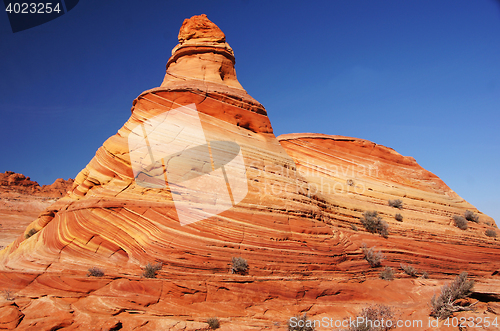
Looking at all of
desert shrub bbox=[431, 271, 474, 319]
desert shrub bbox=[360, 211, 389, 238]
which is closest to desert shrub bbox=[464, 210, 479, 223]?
desert shrub bbox=[360, 211, 389, 238]

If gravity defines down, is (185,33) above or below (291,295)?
above

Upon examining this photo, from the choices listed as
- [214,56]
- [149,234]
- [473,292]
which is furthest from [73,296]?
[214,56]

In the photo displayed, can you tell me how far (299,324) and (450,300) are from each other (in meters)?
5.94

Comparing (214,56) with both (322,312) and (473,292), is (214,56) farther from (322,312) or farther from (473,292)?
(473,292)

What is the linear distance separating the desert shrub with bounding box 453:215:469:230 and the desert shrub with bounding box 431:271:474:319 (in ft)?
30.4

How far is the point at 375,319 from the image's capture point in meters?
9.69

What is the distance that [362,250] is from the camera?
14508 millimetres

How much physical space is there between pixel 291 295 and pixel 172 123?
27.9ft

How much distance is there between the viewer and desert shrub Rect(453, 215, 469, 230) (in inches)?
772

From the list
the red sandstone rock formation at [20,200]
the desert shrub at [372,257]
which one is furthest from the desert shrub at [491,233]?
the red sandstone rock formation at [20,200]

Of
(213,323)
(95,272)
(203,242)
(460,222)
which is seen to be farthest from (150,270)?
(460,222)

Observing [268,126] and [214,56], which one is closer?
[268,126]

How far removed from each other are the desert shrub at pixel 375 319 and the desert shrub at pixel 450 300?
53.8 inches

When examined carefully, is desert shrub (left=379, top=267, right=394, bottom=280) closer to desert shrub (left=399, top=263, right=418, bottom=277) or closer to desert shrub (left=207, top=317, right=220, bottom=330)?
desert shrub (left=399, top=263, right=418, bottom=277)
